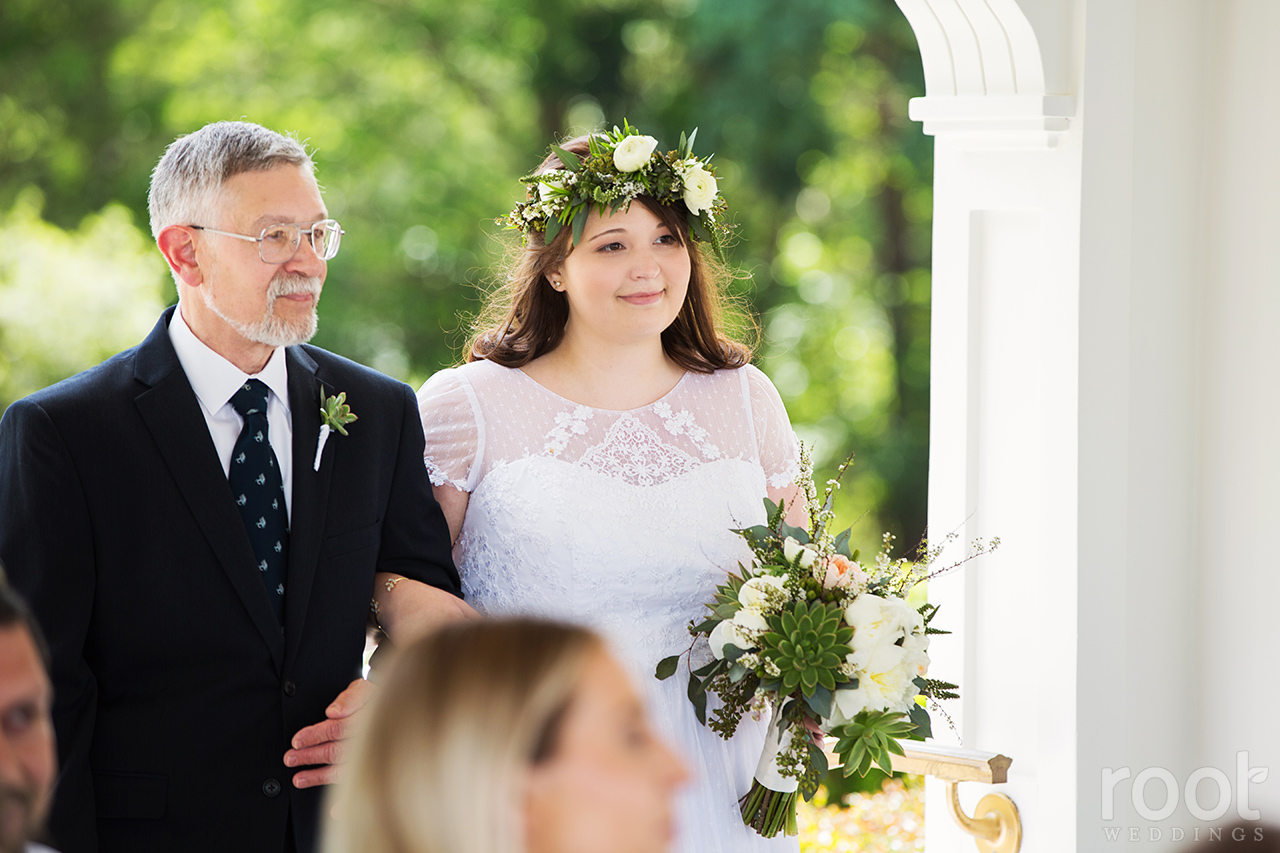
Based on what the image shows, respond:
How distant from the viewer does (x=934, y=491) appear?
10.2 ft

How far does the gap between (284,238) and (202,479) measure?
0.47 m

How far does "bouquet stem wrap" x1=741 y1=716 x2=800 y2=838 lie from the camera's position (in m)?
2.80

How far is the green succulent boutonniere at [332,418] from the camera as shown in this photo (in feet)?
8.16

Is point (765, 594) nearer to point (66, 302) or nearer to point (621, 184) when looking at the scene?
point (621, 184)

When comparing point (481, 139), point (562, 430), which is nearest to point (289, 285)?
point (562, 430)

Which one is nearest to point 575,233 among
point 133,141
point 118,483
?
point 118,483

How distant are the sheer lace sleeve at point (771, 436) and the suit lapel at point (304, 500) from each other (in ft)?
3.61

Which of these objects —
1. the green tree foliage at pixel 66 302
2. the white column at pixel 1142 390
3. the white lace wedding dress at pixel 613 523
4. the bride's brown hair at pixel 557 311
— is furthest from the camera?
the green tree foliage at pixel 66 302

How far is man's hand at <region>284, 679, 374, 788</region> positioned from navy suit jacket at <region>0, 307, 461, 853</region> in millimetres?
47

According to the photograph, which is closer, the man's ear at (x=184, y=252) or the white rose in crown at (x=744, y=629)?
the man's ear at (x=184, y=252)

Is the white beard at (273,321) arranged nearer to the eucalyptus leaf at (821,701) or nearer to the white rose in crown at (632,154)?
the white rose in crown at (632,154)

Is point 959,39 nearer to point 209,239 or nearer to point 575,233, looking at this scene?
point 575,233

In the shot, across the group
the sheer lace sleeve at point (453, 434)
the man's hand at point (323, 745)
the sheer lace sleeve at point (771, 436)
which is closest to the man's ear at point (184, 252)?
the sheer lace sleeve at point (453, 434)

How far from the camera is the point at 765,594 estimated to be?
2.63 m
